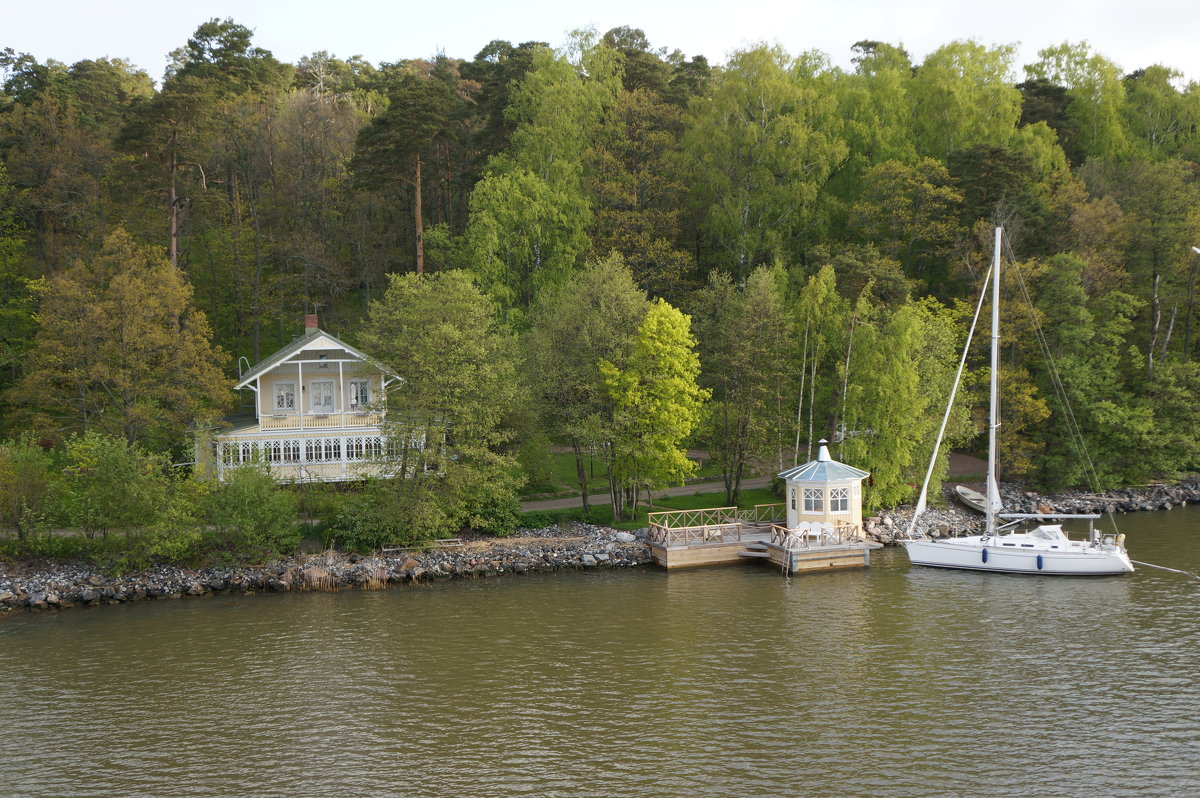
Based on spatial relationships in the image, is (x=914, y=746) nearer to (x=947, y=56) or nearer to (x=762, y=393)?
(x=762, y=393)

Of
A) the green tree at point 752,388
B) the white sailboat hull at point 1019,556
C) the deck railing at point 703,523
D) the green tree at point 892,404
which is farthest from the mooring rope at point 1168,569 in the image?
the green tree at point 752,388

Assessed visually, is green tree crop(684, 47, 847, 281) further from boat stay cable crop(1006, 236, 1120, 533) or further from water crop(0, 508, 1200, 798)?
water crop(0, 508, 1200, 798)

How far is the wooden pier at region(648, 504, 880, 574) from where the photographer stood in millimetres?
35906

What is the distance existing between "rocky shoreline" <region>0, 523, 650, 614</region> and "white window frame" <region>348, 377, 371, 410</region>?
37.0ft

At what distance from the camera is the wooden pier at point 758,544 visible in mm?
35906

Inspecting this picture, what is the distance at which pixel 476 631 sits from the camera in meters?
28.8

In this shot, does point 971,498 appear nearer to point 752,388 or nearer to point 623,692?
point 752,388

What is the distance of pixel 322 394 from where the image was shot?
46.0m

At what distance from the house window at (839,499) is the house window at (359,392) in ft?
73.9

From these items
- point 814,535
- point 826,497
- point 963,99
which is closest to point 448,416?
point 814,535

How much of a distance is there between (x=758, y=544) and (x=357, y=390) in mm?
20991

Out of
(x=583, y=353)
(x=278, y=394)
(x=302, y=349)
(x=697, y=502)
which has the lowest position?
(x=697, y=502)

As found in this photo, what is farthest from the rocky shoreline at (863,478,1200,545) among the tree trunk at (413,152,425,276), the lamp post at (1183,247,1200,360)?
the tree trunk at (413,152,425,276)

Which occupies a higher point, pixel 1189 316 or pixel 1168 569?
pixel 1189 316
